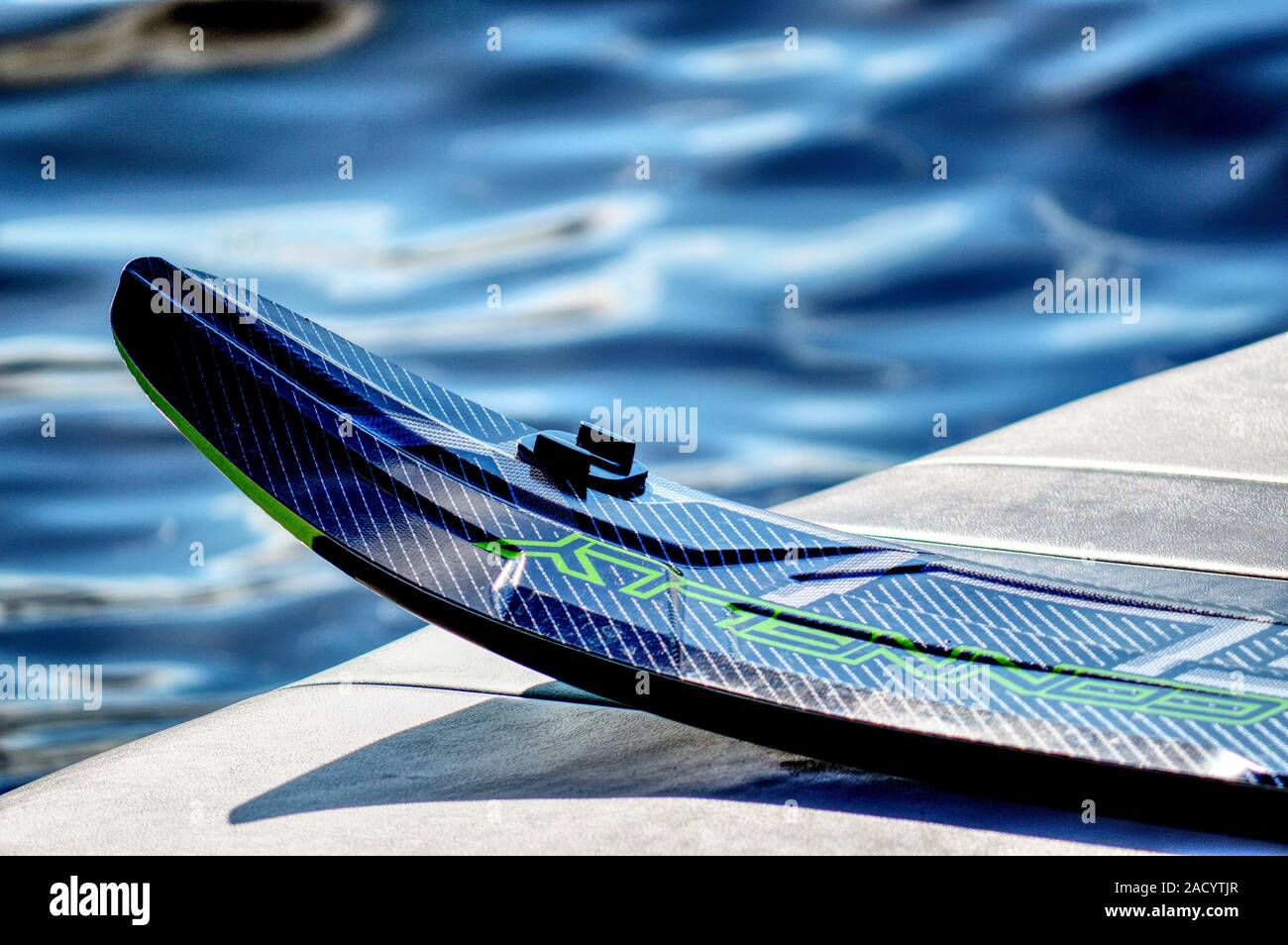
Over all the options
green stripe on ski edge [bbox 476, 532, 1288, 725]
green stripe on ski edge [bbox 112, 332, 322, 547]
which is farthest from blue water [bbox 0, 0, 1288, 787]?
green stripe on ski edge [bbox 476, 532, 1288, 725]

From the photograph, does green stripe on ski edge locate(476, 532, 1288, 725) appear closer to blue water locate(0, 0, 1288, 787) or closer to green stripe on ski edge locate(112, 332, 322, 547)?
green stripe on ski edge locate(112, 332, 322, 547)

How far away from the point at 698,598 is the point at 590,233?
8.94 feet

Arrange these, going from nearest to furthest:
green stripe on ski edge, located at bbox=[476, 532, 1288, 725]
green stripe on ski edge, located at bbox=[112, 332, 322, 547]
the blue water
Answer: green stripe on ski edge, located at bbox=[476, 532, 1288, 725] < green stripe on ski edge, located at bbox=[112, 332, 322, 547] < the blue water

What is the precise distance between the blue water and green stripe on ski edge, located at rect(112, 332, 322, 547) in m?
1.01

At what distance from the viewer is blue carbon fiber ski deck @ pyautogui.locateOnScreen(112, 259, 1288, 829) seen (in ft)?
4.26

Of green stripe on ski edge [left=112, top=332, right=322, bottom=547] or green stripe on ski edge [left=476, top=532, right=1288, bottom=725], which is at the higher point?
green stripe on ski edge [left=112, top=332, right=322, bottom=547]

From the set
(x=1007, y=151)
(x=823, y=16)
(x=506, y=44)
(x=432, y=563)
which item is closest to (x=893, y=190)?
(x=1007, y=151)

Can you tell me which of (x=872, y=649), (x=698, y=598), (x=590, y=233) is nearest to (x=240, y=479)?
(x=698, y=598)

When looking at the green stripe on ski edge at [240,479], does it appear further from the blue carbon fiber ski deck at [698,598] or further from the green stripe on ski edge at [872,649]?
the green stripe on ski edge at [872,649]

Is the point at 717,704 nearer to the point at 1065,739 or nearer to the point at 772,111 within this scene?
the point at 1065,739

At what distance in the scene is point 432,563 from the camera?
1.42 m

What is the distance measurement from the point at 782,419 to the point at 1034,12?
2.36 m

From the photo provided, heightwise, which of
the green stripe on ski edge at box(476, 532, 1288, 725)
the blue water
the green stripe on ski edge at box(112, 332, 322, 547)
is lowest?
the green stripe on ski edge at box(476, 532, 1288, 725)

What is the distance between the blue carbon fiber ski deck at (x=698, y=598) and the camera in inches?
51.1
